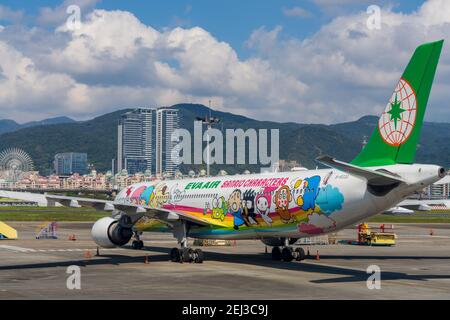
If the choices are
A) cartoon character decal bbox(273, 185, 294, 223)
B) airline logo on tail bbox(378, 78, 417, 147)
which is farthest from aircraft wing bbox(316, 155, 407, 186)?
cartoon character decal bbox(273, 185, 294, 223)

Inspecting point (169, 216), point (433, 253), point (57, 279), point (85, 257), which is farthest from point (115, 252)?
point (433, 253)

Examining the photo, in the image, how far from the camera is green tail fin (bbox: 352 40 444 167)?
28.5 m

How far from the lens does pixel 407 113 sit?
2898cm

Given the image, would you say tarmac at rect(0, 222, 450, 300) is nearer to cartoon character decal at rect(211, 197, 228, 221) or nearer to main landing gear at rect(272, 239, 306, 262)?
main landing gear at rect(272, 239, 306, 262)

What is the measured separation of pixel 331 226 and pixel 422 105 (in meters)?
7.22

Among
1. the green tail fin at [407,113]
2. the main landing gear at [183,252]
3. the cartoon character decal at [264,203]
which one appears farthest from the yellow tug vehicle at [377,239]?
the green tail fin at [407,113]

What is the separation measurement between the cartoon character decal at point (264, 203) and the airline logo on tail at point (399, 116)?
Result: 301 inches

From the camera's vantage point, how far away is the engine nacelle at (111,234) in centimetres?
3841

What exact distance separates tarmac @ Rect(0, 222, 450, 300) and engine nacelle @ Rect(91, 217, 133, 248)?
113 centimetres

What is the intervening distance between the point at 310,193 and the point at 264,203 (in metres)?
3.49

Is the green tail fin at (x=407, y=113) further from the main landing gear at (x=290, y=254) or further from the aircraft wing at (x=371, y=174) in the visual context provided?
the main landing gear at (x=290, y=254)

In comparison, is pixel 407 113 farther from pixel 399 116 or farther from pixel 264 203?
pixel 264 203

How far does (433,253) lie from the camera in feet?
153

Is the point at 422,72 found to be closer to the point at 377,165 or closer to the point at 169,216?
the point at 377,165
